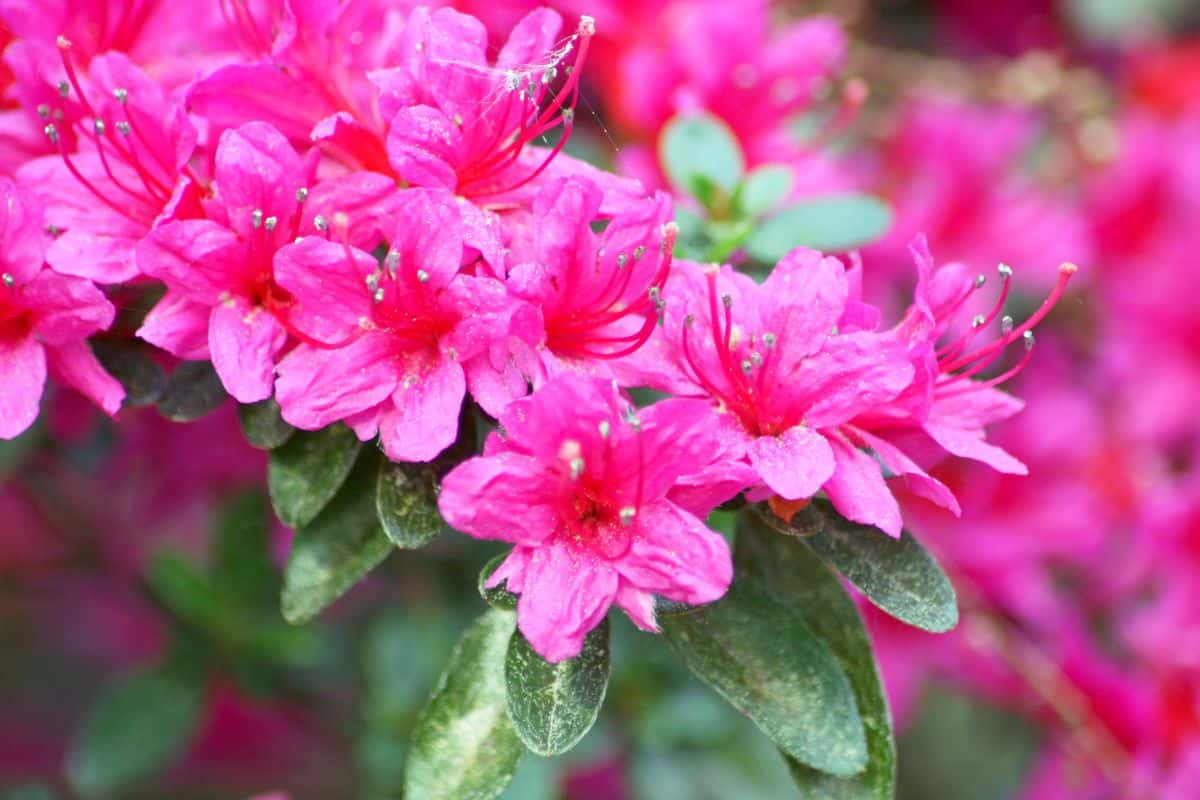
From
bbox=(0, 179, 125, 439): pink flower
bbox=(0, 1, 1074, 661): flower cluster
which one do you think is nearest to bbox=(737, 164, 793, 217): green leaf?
bbox=(0, 1, 1074, 661): flower cluster

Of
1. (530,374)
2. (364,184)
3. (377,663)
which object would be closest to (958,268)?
(530,374)

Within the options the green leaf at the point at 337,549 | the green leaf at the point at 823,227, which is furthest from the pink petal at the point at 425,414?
the green leaf at the point at 823,227

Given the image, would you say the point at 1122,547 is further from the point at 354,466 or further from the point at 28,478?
the point at 28,478

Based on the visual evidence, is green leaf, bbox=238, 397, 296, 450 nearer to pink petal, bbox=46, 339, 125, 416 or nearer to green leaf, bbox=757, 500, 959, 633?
pink petal, bbox=46, 339, 125, 416

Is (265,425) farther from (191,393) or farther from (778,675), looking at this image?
(778,675)

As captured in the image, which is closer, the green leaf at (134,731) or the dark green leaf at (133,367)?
the dark green leaf at (133,367)

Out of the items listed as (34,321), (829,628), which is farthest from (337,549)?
(829,628)

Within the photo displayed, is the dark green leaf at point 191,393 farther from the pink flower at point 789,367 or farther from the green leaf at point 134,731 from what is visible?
the green leaf at point 134,731
